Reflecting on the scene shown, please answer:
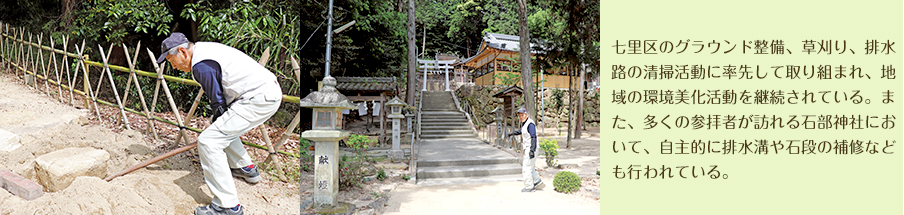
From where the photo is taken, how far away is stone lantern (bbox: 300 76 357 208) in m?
3.13

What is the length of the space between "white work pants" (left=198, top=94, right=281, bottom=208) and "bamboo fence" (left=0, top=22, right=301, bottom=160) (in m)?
0.46

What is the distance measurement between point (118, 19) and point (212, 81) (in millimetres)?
1316

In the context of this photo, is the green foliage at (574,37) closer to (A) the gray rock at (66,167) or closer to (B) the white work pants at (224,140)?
(B) the white work pants at (224,140)

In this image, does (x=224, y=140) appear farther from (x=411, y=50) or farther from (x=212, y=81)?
(x=411, y=50)

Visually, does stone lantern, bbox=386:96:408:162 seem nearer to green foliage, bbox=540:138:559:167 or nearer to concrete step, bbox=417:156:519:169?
concrete step, bbox=417:156:519:169

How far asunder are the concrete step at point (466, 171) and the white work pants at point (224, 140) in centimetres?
439

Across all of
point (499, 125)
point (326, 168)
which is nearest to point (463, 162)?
point (499, 125)

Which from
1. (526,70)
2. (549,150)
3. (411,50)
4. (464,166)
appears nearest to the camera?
(464,166)

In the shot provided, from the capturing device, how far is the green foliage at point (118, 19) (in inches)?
109

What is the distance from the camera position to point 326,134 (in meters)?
3.19

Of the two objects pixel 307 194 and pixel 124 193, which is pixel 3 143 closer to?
pixel 124 193

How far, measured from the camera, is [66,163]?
219 cm

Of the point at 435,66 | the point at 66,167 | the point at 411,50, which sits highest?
the point at 435,66

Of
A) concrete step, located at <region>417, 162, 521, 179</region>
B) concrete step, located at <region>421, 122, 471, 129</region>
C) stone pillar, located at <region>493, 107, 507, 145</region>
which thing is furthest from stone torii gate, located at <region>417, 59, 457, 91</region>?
concrete step, located at <region>417, 162, 521, 179</region>
